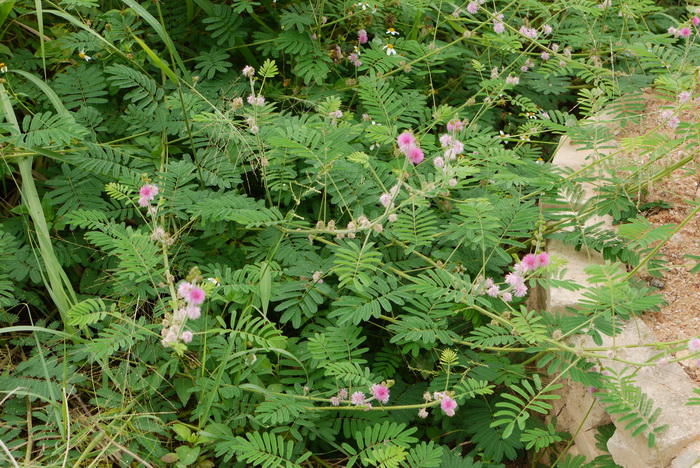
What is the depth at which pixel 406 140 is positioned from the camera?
75.2 inches

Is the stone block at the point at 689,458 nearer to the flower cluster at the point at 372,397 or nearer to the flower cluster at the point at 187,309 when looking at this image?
the flower cluster at the point at 372,397

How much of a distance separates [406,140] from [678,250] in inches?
54.4

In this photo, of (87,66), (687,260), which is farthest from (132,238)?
(687,260)

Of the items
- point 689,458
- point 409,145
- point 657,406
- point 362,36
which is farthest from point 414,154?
point 362,36

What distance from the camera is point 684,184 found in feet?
9.36

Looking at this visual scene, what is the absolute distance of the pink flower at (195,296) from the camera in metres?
1.62

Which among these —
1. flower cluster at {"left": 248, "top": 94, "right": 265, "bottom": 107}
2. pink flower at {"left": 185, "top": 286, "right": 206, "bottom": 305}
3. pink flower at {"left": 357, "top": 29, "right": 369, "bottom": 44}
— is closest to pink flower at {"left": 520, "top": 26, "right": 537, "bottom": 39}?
pink flower at {"left": 357, "top": 29, "right": 369, "bottom": 44}

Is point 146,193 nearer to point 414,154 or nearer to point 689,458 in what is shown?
point 414,154

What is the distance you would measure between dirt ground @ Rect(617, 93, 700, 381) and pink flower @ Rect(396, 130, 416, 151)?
3.75ft

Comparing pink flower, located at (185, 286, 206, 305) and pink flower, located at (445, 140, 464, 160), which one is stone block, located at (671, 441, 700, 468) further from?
pink flower, located at (185, 286, 206, 305)

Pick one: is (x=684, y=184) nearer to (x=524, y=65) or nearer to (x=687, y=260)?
(x=687, y=260)

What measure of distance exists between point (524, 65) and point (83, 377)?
2539mm

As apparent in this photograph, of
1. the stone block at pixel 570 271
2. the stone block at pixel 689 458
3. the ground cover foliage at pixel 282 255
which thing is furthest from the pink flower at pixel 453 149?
the stone block at pixel 689 458

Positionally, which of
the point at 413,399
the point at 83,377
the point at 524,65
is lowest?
the point at 413,399
